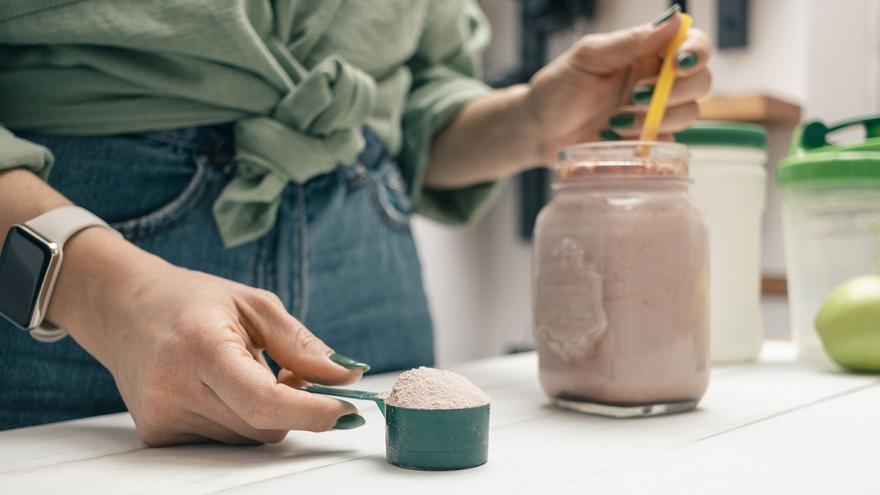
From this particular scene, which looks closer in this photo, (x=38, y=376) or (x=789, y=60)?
(x=38, y=376)

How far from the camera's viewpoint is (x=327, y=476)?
16.9 inches

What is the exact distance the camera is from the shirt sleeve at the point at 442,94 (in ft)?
3.06

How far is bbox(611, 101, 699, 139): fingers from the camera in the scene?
2.39 feet

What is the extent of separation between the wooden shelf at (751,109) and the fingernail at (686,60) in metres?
1.17

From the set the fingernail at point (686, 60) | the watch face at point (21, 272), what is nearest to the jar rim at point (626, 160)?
the fingernail at point (686, 60)

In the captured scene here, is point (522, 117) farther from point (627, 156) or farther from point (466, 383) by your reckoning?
point (466, 383)

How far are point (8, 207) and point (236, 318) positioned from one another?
0.58 feet

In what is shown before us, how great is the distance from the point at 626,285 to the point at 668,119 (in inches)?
9.2

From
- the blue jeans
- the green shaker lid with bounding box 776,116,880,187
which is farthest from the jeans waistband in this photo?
the green shaker lid with bounding box 776,116,880,187

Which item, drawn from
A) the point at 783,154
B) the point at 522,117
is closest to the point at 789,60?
the point at 783,154

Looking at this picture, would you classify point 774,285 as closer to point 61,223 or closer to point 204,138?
point 204,138

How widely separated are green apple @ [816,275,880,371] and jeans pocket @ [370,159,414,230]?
0.41 meters

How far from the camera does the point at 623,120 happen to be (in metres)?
0.77

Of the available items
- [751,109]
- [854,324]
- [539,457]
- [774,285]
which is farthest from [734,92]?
[539,457]
